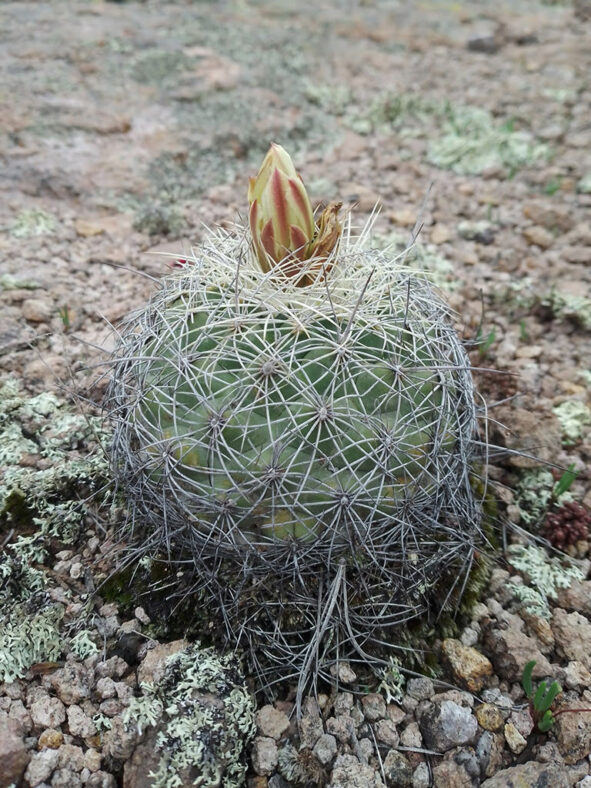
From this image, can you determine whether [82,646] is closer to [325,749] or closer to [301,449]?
[325,749]

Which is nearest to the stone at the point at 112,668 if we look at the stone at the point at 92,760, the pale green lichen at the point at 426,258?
the stone at the point at 92,760

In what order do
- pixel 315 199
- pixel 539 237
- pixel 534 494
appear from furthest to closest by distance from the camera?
pixel 315 199 → pixel 539 237 → pixel 534 494

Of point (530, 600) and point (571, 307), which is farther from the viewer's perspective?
point (571, 307)

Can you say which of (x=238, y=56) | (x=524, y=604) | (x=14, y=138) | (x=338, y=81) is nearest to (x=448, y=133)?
(x=338, y=81)

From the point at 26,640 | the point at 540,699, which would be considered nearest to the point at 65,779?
the point at 26,640

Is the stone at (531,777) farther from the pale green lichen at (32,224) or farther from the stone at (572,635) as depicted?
the pale green lichen at (32,224)

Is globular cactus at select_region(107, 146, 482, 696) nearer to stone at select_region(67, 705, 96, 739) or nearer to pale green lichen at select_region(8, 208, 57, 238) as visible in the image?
stone at select_region(67, 705, 96, 739)

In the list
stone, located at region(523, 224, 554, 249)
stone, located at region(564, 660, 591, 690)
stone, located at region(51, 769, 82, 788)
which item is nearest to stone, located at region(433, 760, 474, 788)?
stone, located at region(564, 660, 591, 690)

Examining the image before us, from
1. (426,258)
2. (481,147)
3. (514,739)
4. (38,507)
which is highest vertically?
(481,147)
